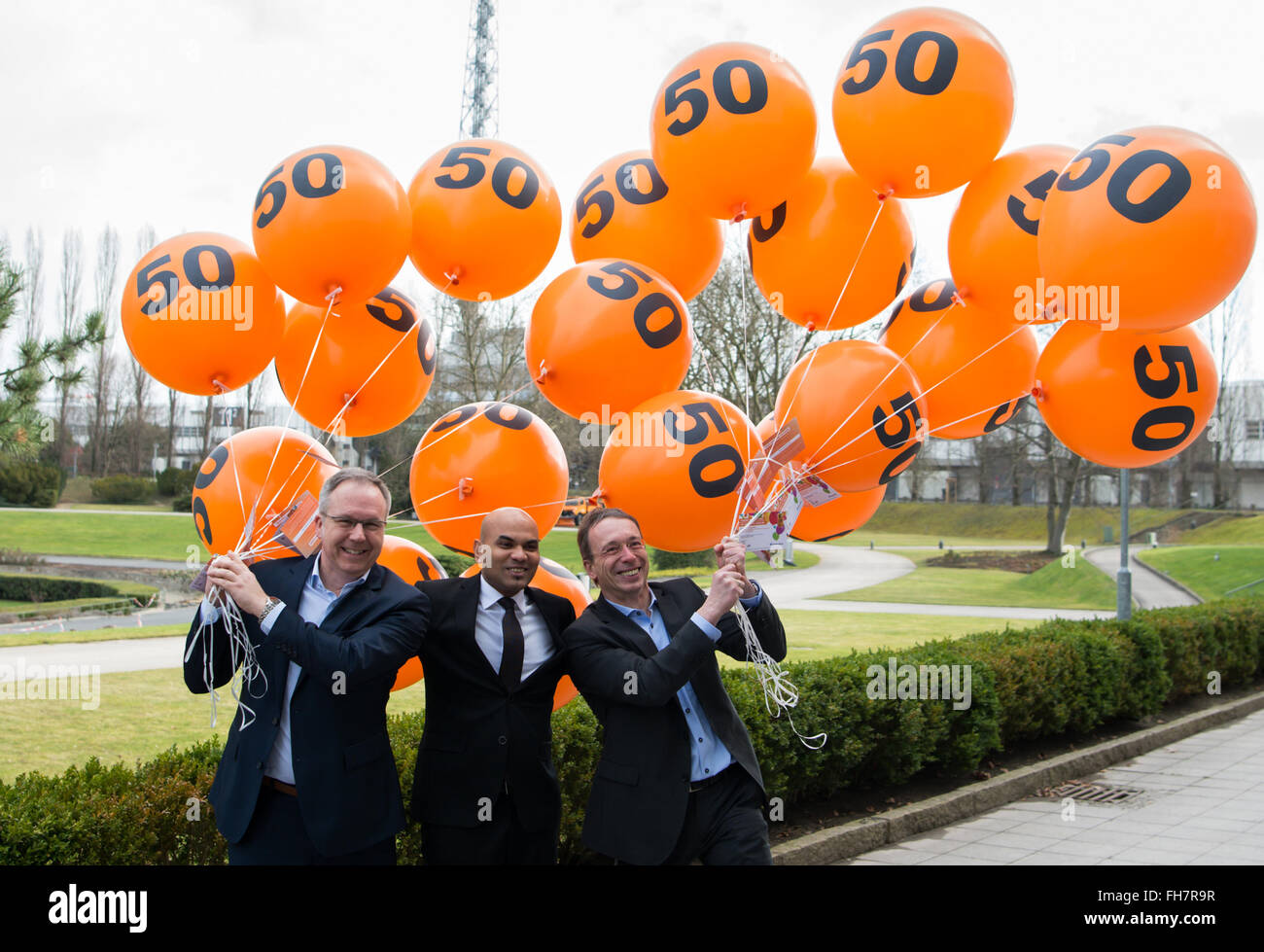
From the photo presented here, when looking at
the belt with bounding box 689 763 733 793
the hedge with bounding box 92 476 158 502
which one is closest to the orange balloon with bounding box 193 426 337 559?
the belt with bounding box 689 763 733 793

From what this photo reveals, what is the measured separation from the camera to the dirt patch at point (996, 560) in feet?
112

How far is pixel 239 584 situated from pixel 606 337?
5.79 feet

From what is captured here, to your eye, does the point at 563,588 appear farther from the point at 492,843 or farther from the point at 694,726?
the point at 492,843

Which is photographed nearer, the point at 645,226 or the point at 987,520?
the point at 645,226

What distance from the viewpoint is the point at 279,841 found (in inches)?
110

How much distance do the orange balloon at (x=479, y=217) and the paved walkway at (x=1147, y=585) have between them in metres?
15.8

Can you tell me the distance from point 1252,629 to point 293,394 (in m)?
11.4

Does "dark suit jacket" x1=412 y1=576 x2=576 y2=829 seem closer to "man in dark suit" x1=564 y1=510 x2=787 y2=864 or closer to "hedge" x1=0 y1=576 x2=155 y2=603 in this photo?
"man in dark suit" x1=564 y1=510 x2=787 y2=864

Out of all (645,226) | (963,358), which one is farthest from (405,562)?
(963,358)

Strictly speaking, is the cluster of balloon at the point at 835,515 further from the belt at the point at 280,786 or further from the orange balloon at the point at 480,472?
the belt at the point at 280,786

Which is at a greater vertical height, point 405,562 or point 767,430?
point 767,430

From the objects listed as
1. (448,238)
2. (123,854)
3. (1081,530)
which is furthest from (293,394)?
(1081,530)

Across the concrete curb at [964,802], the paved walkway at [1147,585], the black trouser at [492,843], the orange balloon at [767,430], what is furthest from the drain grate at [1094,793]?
the paved walkway at [1147,585]

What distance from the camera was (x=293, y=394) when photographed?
170 inches
